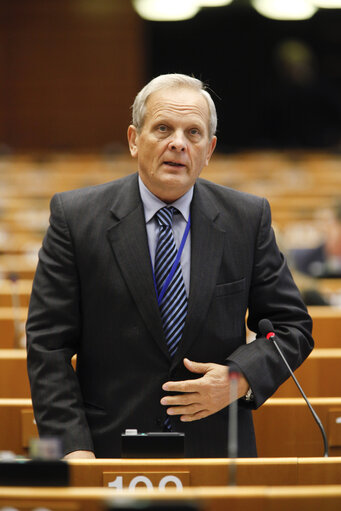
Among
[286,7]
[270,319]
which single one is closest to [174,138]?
[270,319]

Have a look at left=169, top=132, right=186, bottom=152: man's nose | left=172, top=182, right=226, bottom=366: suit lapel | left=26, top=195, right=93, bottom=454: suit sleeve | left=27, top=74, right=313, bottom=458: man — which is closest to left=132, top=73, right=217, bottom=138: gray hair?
left=27, top=74, right=313, bottom=458: man

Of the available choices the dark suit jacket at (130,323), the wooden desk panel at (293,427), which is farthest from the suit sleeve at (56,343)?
the wooden desk panel at (293,427)

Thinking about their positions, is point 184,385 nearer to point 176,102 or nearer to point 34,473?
point 34,473

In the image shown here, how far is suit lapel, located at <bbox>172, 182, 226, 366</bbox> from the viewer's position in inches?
75.5

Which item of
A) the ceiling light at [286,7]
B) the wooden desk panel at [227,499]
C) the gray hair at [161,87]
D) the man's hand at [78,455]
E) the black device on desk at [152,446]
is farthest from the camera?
the ceiling light at [286,7]

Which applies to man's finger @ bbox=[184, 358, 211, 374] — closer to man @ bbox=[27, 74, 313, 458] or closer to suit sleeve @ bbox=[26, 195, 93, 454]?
man @ bbox=[27, 74, 313, 458]

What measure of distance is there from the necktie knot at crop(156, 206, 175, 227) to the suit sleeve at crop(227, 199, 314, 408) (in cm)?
24

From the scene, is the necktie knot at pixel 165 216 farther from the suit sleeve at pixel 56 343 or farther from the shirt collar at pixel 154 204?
the suit sleeve at pixel 56 343

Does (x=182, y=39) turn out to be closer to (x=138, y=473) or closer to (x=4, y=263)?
(x=4, y=263)

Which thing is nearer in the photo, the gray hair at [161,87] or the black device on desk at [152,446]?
the black device on desk at [152,446]

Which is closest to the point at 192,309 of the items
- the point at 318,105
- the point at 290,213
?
the point at 290,213

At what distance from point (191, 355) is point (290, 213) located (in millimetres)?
5933

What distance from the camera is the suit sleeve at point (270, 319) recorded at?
6.28ft

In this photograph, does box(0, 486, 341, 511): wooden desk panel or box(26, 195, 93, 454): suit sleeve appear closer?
box(0, 486, 341, 511): wooden desk panel
